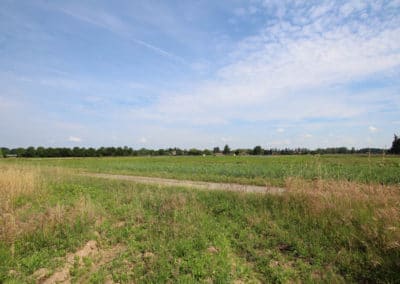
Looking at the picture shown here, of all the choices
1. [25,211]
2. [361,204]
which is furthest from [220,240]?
[25,211]

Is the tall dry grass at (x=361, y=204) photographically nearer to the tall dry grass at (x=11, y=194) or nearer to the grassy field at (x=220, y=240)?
the grassy field at (x=220, y=240)

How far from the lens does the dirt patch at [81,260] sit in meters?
4.71

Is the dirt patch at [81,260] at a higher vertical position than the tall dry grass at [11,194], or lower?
lower

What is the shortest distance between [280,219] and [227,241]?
1856 mm

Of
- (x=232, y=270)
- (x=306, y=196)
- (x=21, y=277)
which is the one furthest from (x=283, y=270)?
(x=21, y=277)

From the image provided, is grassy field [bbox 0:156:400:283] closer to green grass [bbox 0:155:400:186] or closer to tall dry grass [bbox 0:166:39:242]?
tall dry grass [bbox 0:166:39:242]

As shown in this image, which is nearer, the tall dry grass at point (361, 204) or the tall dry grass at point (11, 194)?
the tall dry grass at point (361, 204)

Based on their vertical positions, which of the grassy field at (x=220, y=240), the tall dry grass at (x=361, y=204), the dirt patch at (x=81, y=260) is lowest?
the dirt patch at (x=81, y=260)

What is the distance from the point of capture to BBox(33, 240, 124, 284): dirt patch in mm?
4709

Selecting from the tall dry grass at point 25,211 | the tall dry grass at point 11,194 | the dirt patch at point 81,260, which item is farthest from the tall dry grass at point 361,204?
the tall dry grass at point 11,194

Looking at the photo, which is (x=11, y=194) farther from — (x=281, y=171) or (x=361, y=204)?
(x=281, y=171)

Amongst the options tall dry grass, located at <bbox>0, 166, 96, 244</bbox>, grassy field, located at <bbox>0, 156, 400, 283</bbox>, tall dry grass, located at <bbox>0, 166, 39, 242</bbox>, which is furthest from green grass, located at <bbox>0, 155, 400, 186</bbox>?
tall dry grass, located at <bbox>0, 166, 39, 242</bbox>

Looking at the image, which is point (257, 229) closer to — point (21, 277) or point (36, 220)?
point (21, 277)

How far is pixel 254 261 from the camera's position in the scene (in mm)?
4910
